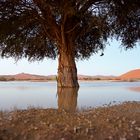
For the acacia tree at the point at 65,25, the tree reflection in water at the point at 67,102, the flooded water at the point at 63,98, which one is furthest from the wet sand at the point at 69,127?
the acacia tree at the point at 65,25

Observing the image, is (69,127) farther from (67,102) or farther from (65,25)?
(65,25)

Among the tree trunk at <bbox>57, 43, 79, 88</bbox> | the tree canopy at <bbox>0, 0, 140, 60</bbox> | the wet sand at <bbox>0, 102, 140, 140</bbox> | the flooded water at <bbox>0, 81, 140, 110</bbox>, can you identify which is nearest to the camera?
the wet sand at <bbox>0, 102, 140, 140</bbox>

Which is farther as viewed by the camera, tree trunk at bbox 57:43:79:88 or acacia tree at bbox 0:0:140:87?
tree trunk at bbox 57:43:79:88

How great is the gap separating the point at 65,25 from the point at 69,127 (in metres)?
16.4

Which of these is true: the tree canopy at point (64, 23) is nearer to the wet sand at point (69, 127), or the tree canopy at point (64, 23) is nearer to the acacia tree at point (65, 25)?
the acacia tree at point (65, 25)

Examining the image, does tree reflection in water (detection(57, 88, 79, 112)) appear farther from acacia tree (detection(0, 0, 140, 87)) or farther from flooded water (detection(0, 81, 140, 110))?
acacia tree (detection(0, 0, 140, 87))

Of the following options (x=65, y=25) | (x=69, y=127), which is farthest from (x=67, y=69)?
(x=69, y=127)

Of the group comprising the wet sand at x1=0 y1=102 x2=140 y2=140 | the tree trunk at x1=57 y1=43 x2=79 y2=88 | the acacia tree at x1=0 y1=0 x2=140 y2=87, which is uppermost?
the acacia tree at x1=0 y1=0 x2=140 y2=87

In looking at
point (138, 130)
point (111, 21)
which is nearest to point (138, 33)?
point (111, 21)

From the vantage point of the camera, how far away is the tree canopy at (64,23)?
1958 cm

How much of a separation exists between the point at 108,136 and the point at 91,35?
2147 centimetres

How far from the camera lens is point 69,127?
6332mm

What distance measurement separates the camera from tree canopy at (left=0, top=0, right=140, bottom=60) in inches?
771

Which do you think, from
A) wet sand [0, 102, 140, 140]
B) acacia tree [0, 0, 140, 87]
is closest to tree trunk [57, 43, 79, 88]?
Answer: acacia tree [0, 0, 140, 87]
